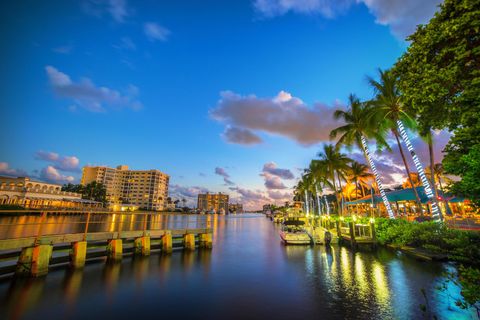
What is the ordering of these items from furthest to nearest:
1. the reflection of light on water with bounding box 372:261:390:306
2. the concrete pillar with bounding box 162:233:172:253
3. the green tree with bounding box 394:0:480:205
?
the concrete pillar with bounding box 162:233:172:253 → the reflection of light on water with bounding box 372:261:390:306 → the green tree with bounding box 394:0:480:205

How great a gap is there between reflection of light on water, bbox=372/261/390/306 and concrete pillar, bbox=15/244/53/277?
1867 centimetres

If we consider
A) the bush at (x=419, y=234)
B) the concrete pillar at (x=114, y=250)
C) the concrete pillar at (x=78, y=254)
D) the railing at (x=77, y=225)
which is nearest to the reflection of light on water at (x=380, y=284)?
the bush at (x=419, y=234)

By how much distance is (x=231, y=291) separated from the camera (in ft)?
44.2

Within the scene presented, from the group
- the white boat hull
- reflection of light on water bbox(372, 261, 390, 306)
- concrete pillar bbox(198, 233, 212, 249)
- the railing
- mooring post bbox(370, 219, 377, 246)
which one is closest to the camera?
reflection of light on water bbox(372, 261, 390, 306)

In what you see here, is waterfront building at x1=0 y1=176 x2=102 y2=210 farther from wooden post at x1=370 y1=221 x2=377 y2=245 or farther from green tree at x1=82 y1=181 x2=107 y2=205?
wooden post at x1=370 y1=221 x2=377 y2=245

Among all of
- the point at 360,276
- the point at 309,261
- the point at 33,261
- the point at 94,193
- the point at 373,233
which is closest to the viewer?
the point at 33,261

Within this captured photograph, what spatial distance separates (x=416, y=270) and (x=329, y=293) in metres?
8.63

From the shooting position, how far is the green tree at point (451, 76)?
631 centimetres

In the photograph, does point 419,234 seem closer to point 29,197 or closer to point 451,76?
point 451,76

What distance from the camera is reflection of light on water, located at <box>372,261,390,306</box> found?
11.5 meters

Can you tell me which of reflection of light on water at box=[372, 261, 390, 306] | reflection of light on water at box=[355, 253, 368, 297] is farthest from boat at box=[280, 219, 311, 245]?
reflection of light on water at box=[372, 261, 390, 306]

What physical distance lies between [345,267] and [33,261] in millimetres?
21017

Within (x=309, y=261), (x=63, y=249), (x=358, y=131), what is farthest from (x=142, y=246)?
(x=358, y=131)

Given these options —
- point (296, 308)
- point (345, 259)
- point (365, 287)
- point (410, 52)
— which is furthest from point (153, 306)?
point (345, 259)
